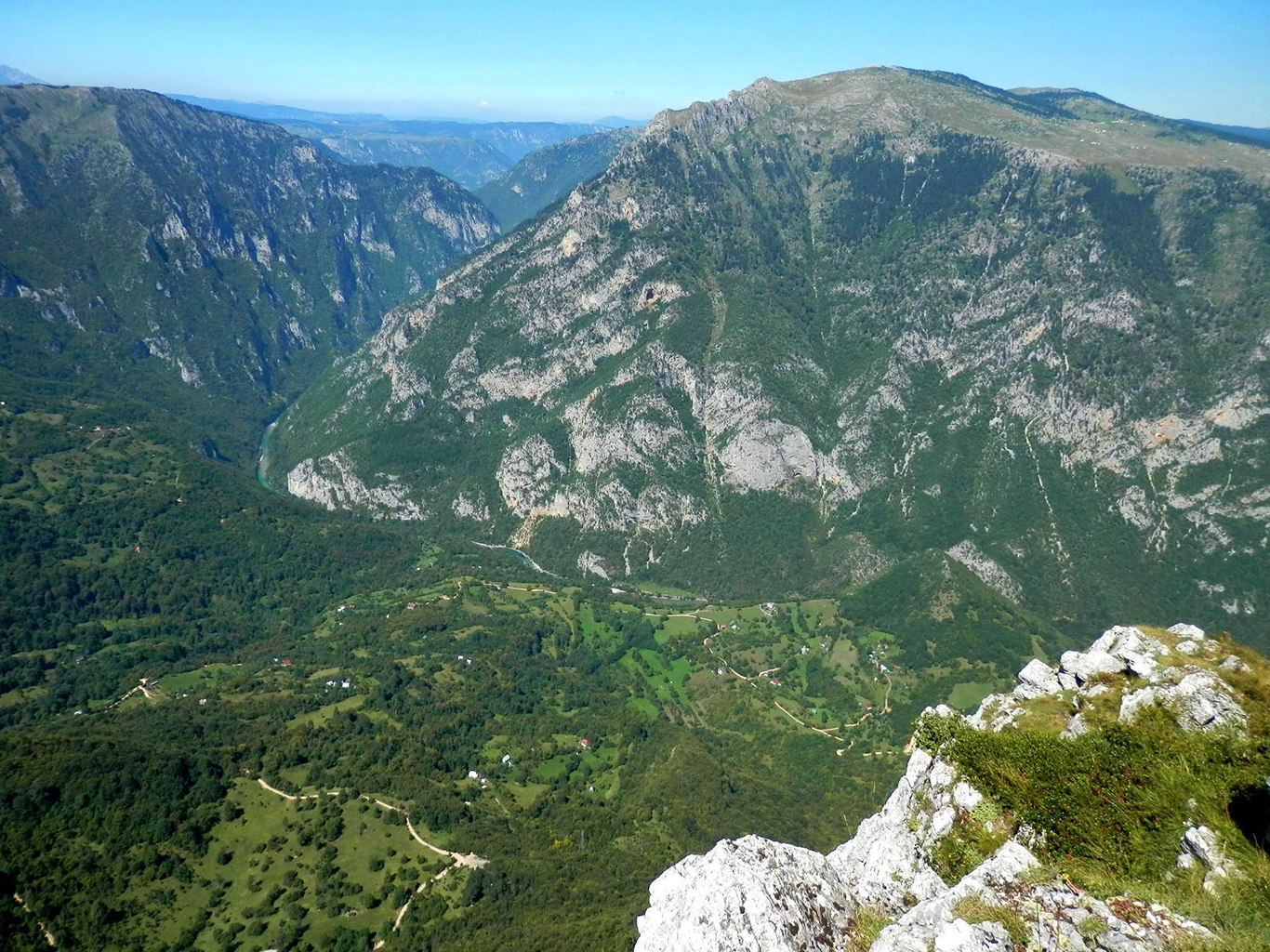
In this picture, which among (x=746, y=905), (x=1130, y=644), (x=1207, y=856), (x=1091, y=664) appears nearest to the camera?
(x=1207, y=856)

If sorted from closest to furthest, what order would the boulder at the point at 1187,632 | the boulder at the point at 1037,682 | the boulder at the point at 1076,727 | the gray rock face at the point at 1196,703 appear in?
the gray rock face at the point at 1196,703
the boulder at the point at 1076,727
the boulder at the point at 1187,632
the boulder at the point at 1037,682

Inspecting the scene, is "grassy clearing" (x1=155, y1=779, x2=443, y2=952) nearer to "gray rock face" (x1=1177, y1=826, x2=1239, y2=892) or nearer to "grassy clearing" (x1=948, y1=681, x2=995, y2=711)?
"gray rock face" (x1=1177, y1=826, x2=1239, y2=892)

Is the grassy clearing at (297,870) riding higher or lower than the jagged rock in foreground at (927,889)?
lower

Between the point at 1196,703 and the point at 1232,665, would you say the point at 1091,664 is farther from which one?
the point at 1196,703

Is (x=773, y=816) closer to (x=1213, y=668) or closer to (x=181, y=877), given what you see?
(x=181, y=877)

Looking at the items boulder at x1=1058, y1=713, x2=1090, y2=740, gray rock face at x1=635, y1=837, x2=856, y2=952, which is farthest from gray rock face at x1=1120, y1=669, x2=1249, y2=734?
gray rock face at x1=635, y1=837, x2=856, y2=952

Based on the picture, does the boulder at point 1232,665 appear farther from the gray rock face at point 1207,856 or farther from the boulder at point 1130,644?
the gray rock face at point 1207,856

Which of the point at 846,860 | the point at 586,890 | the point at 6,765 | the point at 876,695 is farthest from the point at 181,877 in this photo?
the point at 876,695

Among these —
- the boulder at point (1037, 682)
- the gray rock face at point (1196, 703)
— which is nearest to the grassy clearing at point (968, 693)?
the boulder at point (1037, 682)

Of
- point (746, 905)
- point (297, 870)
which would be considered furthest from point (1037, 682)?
point (297, 870)
